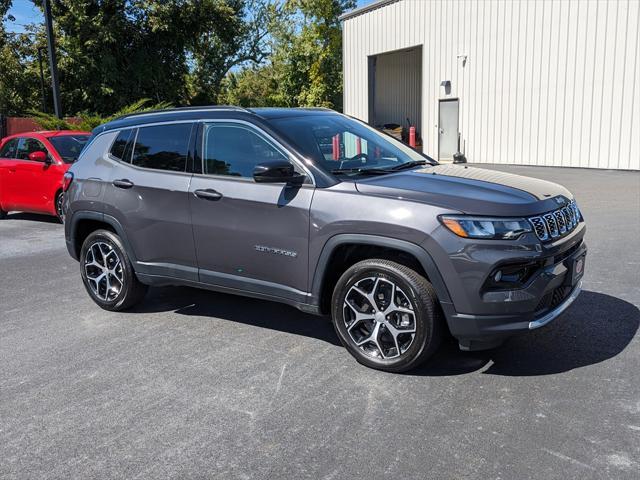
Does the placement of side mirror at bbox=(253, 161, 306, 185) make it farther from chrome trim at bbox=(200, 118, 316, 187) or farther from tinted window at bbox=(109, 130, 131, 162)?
tinted window at bbox=(109, 130, 131, 162)

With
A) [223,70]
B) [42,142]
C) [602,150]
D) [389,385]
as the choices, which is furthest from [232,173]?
[223,70]

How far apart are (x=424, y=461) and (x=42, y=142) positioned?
985 cm

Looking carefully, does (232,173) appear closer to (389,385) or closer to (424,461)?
(389,385)

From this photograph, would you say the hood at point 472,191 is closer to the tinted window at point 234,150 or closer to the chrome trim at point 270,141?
the chrome trim at point 270,141

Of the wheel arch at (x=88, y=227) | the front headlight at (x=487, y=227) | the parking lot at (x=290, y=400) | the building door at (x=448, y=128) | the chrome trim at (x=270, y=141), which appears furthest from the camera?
the building door at (x=448, y=128)

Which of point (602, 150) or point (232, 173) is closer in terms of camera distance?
point (232, 173)

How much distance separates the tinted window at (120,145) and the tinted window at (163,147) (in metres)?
0.15

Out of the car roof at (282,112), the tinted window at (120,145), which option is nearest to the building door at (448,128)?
the car roof at (282,112)

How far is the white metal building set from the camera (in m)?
17.7

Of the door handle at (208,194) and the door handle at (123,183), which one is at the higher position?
the door handle at (123,183)

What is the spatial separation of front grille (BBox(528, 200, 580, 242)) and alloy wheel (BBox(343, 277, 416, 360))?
2.99 feet

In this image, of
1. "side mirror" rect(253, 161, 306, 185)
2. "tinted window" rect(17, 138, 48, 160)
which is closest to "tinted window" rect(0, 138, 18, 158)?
"tinted window" rect(17, 138, 48, 160)

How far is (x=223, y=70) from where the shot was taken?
4897 cm

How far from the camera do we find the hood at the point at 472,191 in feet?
12.5
